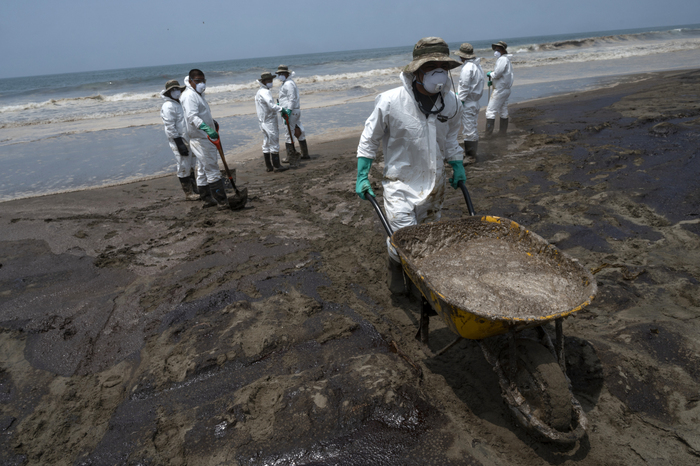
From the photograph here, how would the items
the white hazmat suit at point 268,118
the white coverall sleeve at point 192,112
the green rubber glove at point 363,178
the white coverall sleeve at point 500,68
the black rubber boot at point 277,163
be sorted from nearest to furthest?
1. the green rubber glove at point 363,178
2. the white coverall sleeve at point 192,112
3. the white coverall sleeve at point 500,68
4. the white hazmat suit at point 268,118
5. the black rubber boot at point 277,163

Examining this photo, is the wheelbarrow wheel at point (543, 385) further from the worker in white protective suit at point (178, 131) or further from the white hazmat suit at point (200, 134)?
the worker in white protective suit at point (178, 131)

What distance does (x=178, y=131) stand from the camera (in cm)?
627

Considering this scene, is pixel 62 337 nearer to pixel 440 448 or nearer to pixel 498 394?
pixel 440 448

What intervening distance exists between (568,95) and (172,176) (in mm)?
13145

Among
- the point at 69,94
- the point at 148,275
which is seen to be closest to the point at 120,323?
the point at 148,275

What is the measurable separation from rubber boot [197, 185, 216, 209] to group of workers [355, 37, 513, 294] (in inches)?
150

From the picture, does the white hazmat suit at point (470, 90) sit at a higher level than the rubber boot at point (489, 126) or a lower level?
higher

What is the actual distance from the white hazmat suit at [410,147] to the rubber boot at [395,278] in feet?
0.61

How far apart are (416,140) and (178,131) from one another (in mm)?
4775

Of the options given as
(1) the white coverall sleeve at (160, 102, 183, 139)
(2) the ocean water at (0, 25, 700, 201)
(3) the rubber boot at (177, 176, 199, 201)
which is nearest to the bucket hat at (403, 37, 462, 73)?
(1) the white coverall sleeve at (160, 102, 183, 139)

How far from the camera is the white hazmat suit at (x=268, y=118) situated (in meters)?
7.98

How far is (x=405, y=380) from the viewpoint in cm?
247

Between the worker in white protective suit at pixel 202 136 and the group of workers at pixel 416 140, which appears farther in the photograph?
the worker in white protective suit at pixel 202 136

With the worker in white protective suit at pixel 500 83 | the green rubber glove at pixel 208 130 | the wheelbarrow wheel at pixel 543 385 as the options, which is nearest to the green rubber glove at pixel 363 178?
the wheelbarrow wheel at pixel 543 385
